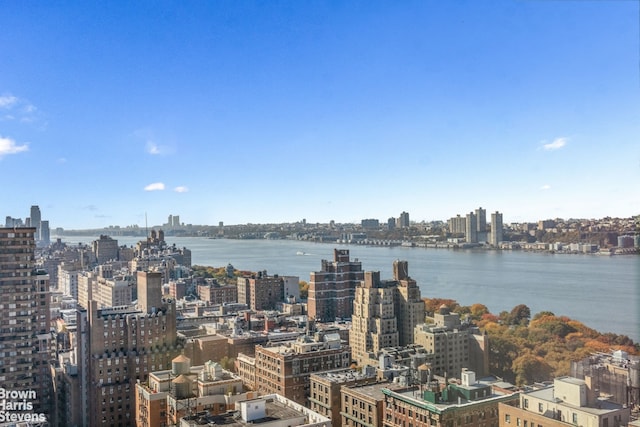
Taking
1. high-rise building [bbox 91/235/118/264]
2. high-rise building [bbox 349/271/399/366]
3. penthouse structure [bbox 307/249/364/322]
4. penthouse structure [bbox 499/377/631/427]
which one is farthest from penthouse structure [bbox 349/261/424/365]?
high-rise building [bbox 91/235/118/264]

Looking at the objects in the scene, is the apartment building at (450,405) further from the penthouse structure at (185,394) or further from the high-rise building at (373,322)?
the high-rise building at (373,322)

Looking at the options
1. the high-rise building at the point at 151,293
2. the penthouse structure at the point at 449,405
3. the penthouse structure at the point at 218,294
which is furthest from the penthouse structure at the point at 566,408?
the penthouse structure at the point at 218,294

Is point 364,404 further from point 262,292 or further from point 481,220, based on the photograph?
point 481,220

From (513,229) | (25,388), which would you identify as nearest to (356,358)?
(25,388)

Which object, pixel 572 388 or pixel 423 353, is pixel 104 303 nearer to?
pixel 423 353

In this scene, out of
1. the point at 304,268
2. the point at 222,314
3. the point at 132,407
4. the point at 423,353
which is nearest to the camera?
the point at 132,407

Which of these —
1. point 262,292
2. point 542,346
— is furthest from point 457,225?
point 542,346
